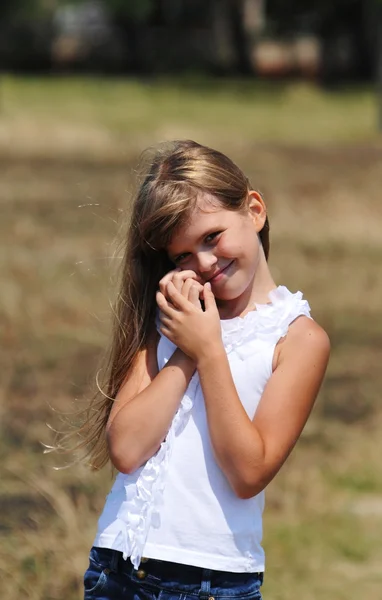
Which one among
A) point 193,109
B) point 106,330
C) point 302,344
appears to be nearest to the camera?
point 302,344

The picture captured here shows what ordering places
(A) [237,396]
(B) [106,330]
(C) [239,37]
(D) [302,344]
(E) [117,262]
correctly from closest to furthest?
(A) [237,396] → (D) [302,344] → (E) [117,262] → (B) [106,330] → (C) [239,37]

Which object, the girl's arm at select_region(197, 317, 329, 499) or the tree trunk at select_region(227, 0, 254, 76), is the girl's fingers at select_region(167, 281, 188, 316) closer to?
the girl's arm at select_region(197, 317, 329, 499)

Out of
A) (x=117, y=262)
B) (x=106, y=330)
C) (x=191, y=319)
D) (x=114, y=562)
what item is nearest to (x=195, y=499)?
(x=114, y=562)

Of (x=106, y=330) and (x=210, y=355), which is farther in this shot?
(x=106, y=330)

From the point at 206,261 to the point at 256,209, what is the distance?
21 centimetres

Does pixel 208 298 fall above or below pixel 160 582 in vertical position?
above

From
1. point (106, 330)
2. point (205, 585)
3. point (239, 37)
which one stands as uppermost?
point (239, 37)

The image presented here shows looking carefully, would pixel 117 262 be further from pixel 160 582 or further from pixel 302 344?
pixel 160 582

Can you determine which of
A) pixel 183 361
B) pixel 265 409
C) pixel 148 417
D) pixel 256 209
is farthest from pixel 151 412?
pixel 256 209

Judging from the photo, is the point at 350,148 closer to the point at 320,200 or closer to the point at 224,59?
the point at 320,200

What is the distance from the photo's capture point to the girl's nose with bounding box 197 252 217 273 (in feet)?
7.69

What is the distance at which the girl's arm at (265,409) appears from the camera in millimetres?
2209

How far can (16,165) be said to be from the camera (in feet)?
54.8

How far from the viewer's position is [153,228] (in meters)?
2.38
